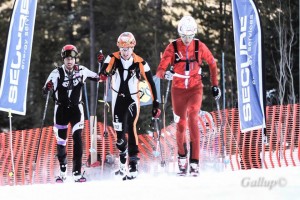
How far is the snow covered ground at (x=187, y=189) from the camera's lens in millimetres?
6656

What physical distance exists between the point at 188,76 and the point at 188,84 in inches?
3.9

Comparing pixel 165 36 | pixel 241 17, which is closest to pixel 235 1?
pixel 241 17

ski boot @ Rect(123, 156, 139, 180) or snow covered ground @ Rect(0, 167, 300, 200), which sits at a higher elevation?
ski boot @ Rect(123, 156, 139, 180)

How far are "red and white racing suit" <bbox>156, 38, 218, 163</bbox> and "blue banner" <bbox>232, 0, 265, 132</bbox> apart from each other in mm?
886

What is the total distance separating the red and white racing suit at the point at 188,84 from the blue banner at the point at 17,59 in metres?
2.28

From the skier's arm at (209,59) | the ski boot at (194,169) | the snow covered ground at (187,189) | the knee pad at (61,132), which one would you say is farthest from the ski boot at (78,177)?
the skier's arm at (209,59)

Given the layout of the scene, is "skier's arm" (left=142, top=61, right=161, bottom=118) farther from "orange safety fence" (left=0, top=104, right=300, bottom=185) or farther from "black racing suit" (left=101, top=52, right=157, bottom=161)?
"orange safety fence" (left=0, top=104, right=300, bottom=185)

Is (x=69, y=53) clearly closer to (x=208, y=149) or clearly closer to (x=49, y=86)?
(x=49, y=86)

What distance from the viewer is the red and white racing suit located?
8648 millimetres

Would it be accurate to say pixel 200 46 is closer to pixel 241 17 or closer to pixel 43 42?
pixel 241 17

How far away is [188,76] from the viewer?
8.70 meters

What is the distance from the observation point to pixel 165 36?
32.4 m

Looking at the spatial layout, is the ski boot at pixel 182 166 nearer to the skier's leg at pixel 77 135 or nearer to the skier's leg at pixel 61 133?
the skier's leg at pixel 77 135

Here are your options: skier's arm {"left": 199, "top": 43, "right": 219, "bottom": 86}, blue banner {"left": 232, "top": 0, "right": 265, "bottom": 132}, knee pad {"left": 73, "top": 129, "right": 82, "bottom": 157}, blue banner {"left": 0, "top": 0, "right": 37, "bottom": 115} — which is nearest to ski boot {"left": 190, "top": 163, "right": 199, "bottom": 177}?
skier's arm {"left": 199, "top": 43, "right": 219, "bottom": 86}
